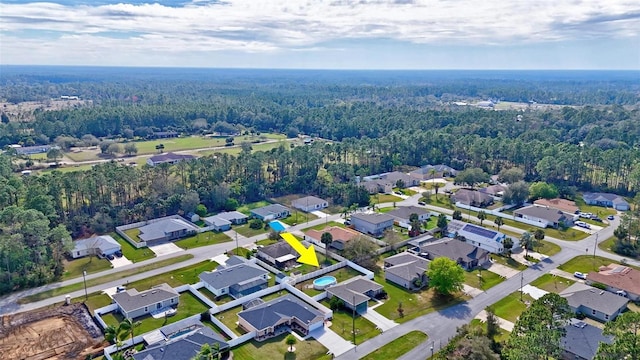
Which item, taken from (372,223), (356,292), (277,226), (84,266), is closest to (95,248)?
(84,266)

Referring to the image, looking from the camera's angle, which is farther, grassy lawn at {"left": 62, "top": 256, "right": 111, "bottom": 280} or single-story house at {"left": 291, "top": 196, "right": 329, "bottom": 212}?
single-story house at {"left": 291, "top": 196, "right": 329, "bottom": 212}

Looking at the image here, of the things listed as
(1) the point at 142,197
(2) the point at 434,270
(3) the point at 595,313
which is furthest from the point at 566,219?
(1) the point at 142,197

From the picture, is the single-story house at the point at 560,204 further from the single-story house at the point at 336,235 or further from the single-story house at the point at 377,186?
the single-story house at the point at 336,235

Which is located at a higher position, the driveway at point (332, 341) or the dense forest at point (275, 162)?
the dense forest at point (275, 162)

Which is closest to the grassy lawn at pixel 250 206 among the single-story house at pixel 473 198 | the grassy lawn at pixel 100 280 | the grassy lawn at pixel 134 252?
the grassy lawn at pixel 100 280

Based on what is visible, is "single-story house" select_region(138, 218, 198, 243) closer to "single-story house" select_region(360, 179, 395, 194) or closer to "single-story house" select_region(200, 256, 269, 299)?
"single-story house" select_region(200, 256, 269, 299)

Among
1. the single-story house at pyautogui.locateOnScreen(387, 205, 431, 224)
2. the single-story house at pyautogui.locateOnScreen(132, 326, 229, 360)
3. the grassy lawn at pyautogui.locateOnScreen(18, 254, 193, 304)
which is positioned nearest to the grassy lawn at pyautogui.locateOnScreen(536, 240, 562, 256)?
the single-story house at pyautogui.locateOnScreen(387, 205, 431, 224)

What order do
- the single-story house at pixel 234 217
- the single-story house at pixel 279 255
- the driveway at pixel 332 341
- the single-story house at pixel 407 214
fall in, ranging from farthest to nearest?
1. the single-story house at pixel 234 217
2. the single-story house at pixel 407 214
3. the single-story house at pixel 279 255
4. the driveway at pixel 332 341
